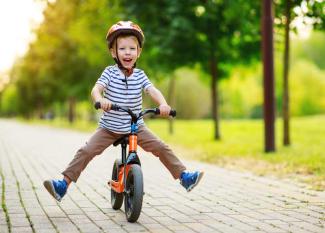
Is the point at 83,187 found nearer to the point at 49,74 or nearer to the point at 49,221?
the point at 49,221

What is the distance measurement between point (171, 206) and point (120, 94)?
60.5 inches

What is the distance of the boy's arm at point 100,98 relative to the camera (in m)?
5.10

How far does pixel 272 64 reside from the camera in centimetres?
1346

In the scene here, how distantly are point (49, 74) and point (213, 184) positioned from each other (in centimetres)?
3208

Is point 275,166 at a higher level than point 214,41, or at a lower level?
lower

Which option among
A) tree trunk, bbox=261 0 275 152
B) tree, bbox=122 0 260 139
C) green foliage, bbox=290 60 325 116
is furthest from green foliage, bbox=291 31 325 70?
tree trunk, bbox=261 0 275 152

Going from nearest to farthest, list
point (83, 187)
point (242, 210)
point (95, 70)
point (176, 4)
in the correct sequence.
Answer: point (242, 210), point (83, 187), point (176, 4), point (95, 70)

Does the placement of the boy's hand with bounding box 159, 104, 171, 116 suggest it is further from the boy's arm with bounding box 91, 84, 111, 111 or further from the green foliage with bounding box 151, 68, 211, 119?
the green foliage with bounding box 151, 68, 211, 119

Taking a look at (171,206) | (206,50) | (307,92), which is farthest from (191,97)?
(171,206)

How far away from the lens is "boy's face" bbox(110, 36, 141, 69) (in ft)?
18.4

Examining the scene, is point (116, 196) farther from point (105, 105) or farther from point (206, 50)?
point (206, 50)

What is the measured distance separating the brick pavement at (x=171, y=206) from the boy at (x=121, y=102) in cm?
42

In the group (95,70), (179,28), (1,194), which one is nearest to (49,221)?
(1,194)

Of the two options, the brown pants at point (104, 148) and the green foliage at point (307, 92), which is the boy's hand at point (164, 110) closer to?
the brown pants at point (104, 148)
